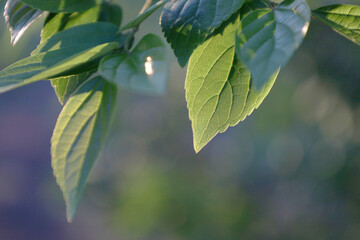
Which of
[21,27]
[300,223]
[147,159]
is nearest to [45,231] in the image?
[147,159]

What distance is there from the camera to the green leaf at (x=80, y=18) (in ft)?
1.70

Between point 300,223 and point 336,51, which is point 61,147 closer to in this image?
point 336,51

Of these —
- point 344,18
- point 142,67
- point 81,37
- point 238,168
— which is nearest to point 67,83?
point 81,37

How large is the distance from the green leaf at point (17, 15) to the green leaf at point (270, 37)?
0.91 feet

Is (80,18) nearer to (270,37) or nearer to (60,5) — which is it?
(60,5)

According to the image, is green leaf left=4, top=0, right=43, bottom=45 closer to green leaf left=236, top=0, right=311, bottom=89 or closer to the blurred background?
green leaf left=236, top=0, right=311, bottom=89

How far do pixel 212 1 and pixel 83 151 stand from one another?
0.65 feet

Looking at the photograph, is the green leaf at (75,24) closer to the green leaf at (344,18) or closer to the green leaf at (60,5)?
the green leaf at (60,5)

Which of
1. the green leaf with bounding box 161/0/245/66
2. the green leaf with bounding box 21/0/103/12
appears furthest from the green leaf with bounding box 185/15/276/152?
the green leaf with bounding box 21/0/103/12

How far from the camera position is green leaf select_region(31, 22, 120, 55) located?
16.4 inches

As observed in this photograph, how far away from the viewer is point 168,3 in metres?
0.45

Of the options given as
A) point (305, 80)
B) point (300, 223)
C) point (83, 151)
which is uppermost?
point (83, 151)

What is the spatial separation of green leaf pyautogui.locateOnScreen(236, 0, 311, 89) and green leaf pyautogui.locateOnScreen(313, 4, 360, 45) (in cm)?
7

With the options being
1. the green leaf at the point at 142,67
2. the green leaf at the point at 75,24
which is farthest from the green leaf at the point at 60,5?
the green leaf at the point at 142,67
